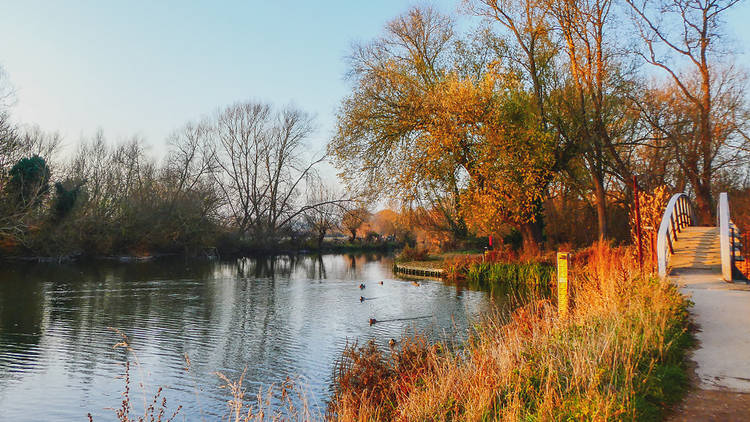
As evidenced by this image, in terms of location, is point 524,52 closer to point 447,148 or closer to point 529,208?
point 447,148

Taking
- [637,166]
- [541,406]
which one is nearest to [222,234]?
[637,166]

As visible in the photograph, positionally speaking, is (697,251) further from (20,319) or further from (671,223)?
(20,319)

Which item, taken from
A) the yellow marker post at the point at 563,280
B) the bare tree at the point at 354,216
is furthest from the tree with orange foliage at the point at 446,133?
the bare tree at the point at 354,216

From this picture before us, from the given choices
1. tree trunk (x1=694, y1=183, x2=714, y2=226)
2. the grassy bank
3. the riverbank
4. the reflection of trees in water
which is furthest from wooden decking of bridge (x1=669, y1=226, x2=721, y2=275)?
the riverbank

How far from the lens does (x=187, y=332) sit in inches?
497

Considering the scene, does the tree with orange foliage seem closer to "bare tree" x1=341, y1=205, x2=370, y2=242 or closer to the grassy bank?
the grassy bank

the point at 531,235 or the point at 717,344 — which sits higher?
the point at 531,235

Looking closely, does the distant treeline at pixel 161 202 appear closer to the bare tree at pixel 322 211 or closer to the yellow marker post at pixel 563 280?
the bare tree at pixel 322 211

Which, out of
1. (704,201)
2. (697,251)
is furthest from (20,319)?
(704,201)

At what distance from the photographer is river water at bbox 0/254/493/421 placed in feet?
26.6

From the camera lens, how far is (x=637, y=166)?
95.5 ft

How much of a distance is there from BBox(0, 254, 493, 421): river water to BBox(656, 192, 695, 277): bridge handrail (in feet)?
14.9

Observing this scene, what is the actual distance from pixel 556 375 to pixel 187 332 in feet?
31.5

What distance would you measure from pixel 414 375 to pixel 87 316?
36.6 feet
